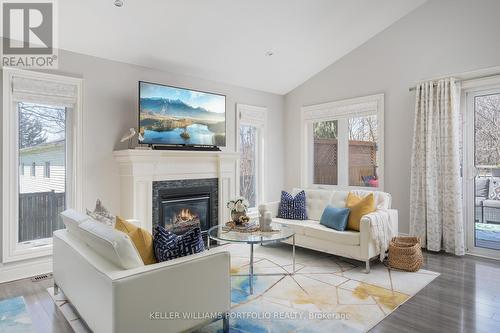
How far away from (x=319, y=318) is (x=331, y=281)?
81 centimetres

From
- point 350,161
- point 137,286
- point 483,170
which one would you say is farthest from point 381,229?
point 137,286

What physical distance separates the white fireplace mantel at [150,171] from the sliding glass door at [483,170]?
10.9 feet

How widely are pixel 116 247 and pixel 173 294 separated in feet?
1.47

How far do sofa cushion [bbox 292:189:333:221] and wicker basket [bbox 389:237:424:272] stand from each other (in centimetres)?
104

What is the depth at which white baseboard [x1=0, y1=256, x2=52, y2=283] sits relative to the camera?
3.35 metres

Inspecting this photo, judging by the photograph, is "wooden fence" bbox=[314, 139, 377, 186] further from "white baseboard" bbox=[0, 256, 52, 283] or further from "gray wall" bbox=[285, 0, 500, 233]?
"white baseboard" bbox=[0, 256, 52, 283]

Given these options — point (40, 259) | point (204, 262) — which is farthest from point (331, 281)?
point (40, 259)

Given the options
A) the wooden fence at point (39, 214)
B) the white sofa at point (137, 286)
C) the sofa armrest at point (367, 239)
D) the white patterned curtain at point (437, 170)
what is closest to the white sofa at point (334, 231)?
the sofa armrest at point (367, 239)

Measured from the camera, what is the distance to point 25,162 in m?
3.57

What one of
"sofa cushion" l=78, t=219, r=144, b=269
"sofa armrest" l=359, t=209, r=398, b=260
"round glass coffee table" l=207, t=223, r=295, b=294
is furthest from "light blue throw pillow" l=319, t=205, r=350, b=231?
"sofa cushion" l=78, t=219, r=144, b=269

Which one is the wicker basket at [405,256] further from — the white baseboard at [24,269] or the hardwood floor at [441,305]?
the white baseboard at [24,269]

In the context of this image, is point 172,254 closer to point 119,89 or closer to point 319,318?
point 319,318

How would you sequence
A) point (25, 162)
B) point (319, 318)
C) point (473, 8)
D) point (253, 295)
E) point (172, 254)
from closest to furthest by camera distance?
point (172, 254), point (319, 318), point (253, 295), point (25, 162), point (473, 8)

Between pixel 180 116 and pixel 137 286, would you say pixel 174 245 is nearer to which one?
pixel 137 286
